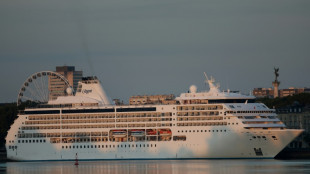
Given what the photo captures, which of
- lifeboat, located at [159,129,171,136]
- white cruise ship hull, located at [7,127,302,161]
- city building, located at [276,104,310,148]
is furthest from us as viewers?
city building, located at [276,104,310,148]

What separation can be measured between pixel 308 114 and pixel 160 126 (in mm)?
31699

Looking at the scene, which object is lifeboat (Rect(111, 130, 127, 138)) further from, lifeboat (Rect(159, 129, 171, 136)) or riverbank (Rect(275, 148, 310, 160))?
riverbank (Rect(275, 148, 310, 160))

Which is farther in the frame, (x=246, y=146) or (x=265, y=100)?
(x=265, y=100)

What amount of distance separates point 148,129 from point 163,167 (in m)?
16.3

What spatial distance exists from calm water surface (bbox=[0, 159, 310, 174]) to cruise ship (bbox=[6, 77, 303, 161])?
2694mm

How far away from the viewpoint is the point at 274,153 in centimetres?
10812

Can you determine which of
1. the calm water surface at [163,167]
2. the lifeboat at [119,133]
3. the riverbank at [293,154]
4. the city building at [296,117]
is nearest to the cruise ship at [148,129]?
the lifeboat at [119,133]

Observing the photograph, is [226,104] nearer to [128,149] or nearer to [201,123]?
[201,123]

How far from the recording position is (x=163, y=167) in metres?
98.0

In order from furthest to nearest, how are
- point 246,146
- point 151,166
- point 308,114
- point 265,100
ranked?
point 265,100, point 308,114, point 246,146, point 151,166

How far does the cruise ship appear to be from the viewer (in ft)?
355

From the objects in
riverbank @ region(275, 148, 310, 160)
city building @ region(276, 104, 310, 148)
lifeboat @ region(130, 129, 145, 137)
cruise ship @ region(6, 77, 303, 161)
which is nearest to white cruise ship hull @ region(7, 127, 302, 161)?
cruise ship @ region(6, 77, 303, 161)

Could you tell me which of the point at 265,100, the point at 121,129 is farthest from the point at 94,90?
the point at 265,100

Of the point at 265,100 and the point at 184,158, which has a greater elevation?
the point at 265,100
